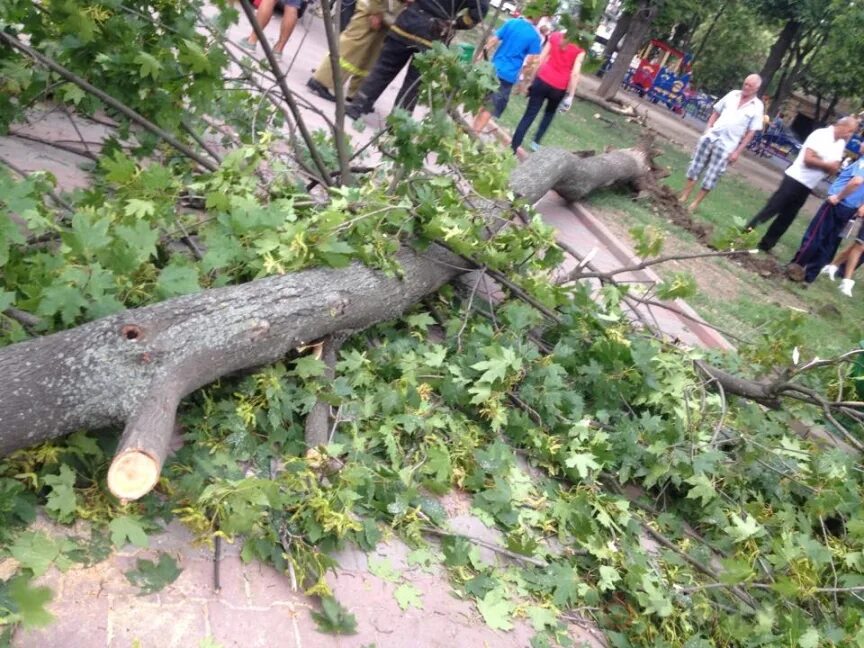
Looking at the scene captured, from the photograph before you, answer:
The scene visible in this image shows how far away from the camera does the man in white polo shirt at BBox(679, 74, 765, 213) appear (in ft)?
31.3

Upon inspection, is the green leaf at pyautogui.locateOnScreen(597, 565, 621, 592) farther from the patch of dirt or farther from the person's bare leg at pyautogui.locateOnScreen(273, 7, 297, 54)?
the person's bare leg at pyautogui.locateOnScreen(273, 7, 297, 54)

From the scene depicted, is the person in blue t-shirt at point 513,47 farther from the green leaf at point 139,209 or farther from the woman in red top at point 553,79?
the green leaf at point 139,209

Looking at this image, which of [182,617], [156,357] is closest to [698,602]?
[182,617]

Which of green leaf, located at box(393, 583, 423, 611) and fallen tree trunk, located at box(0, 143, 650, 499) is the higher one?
fallen tree trunk, located at box(0, 143, 650, 499)

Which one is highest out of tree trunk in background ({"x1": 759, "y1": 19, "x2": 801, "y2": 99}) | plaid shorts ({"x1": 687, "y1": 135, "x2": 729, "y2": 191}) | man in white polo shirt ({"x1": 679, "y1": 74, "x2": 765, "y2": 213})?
tree trunk in background ({"x1": 759, "y1": 19, "x2": 801, "y2": 99})

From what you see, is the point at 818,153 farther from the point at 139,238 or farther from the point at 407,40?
the point at 139,238

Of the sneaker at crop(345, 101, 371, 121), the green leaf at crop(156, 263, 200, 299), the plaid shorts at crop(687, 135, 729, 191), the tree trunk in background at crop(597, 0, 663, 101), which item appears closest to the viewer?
the green leaf at crop(156, 263, 200, 299)

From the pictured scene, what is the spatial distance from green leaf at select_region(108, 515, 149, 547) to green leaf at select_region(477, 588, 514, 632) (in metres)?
1.25

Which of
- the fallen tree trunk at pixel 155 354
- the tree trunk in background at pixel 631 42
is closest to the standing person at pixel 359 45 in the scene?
the fallen tree trunk at pixel 155 354

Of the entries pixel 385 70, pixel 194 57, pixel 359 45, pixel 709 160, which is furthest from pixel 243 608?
pixel 709 160

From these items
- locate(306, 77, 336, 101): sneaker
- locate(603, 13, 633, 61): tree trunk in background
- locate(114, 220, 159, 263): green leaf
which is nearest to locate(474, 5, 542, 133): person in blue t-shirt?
locate(306, 77, 336, 101): sneaker

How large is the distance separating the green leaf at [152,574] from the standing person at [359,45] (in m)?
6.48

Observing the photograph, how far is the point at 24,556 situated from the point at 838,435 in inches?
189

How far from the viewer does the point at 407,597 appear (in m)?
2.71
